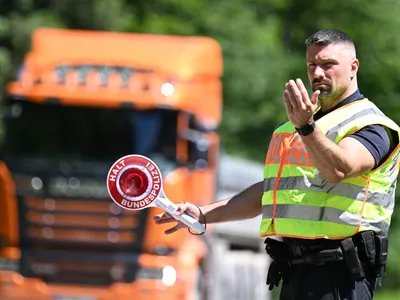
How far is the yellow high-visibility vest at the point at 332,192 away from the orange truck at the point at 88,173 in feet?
27.4

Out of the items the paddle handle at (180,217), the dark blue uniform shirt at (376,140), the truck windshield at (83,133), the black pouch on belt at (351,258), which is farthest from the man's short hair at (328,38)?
the truck windshield at (83,133)

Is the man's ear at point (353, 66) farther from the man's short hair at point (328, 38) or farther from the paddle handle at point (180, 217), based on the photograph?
the paddle handle at point (180, 217)

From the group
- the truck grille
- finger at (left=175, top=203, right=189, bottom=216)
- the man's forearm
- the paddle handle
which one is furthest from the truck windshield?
the paddle handle

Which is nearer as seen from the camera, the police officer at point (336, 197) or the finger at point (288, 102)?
the finger at point (288, 102)

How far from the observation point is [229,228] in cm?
1678

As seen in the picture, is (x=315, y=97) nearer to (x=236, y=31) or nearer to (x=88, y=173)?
(x=88, y=173)

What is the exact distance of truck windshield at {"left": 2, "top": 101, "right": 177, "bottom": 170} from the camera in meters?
13.5

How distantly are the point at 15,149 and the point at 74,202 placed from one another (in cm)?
91

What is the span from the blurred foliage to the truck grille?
416 cm

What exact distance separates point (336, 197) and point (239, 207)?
737mm

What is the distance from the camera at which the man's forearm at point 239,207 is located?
210 inches

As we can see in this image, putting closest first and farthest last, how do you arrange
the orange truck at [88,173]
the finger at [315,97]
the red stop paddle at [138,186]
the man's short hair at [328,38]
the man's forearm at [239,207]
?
the finger at [315,97] < the man's short hair at [328,38] < the red stop paddle at [138,186] < the man's forearm at [239,207] < the orange truck at [88,173]

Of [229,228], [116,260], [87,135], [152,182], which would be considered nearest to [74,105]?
[87,135]

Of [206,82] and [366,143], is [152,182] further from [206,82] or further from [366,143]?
[206,82]
